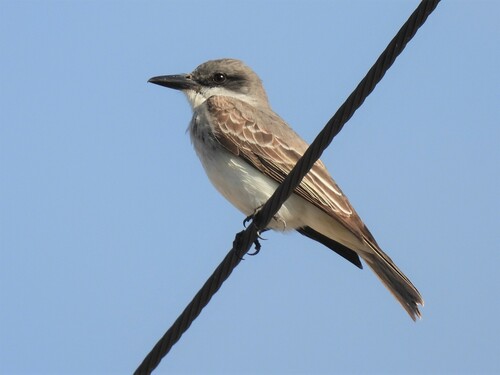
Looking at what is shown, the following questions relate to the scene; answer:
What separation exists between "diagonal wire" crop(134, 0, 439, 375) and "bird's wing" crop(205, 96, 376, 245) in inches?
82.2

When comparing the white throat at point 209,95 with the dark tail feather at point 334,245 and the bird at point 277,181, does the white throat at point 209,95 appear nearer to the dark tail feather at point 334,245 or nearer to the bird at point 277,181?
the bird at point 277,181

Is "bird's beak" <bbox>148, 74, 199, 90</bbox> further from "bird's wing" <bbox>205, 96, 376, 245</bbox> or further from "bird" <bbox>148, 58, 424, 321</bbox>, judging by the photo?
"bird's wing" <bbox>205, 96, 376, 245</bbox>

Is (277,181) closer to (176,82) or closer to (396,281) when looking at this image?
(396,281)

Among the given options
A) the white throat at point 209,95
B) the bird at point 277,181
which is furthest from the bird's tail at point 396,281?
the white throat at point 209,95

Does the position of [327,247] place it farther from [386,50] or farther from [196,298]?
[386,50]

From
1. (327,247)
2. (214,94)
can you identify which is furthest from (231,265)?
(214,94)

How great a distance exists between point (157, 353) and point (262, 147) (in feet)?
11.2

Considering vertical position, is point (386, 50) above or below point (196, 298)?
above

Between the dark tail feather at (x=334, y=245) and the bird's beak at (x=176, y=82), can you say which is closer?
the dark tail feather at (x=334, y=245)

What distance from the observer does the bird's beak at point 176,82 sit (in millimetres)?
10070

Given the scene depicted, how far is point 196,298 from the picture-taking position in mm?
6090

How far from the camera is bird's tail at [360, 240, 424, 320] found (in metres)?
8.77

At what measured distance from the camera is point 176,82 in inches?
397

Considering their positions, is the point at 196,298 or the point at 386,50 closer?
the point at 386,50
